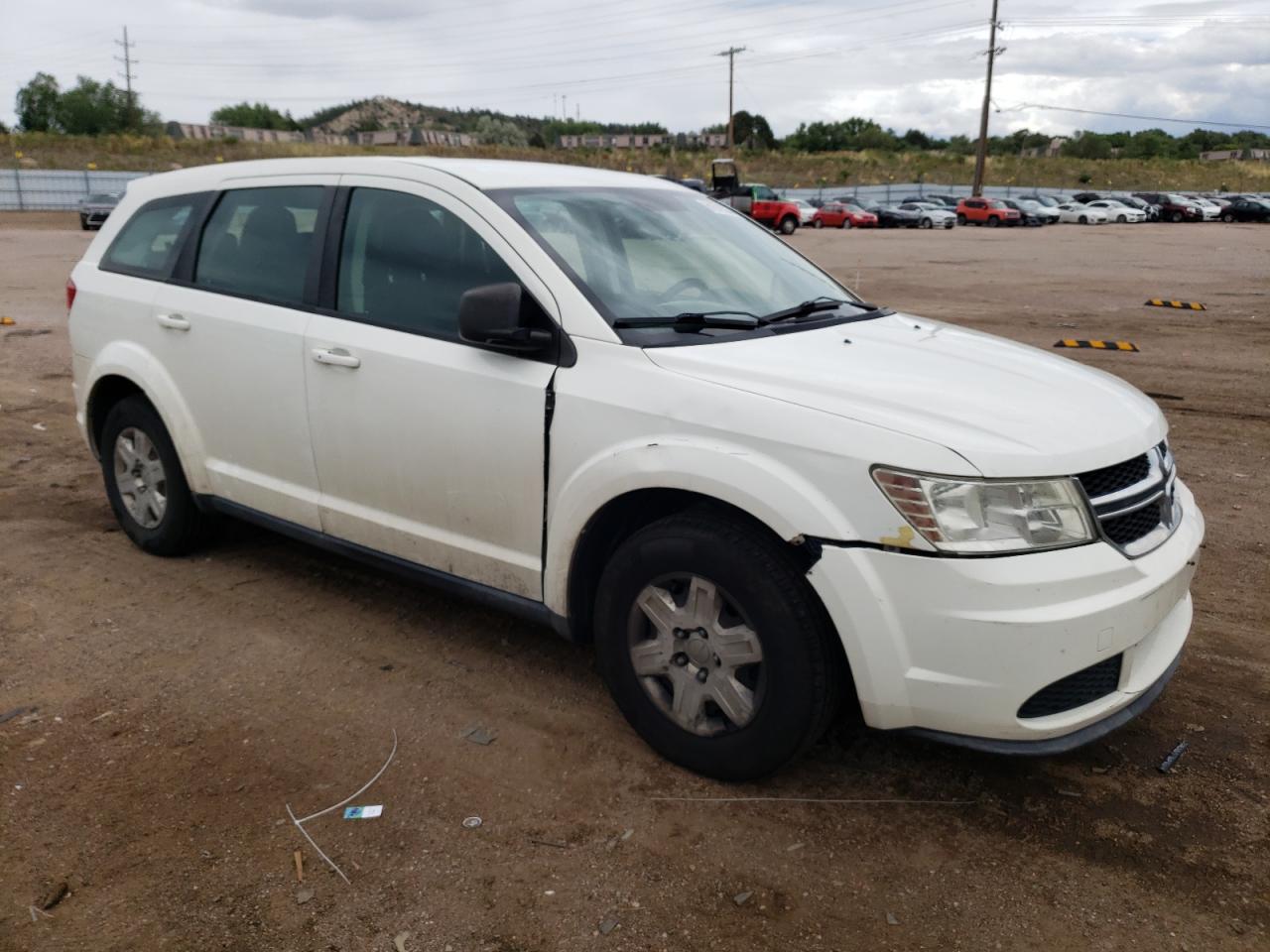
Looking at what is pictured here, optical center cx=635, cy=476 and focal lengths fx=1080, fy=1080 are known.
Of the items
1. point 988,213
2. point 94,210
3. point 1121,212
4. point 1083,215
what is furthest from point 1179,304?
point 1121,212

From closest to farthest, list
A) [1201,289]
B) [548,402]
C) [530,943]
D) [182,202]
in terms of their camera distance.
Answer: [530,943] → [548,402] → [182,202] → [1201,289]

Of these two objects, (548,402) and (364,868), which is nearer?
(364,868)

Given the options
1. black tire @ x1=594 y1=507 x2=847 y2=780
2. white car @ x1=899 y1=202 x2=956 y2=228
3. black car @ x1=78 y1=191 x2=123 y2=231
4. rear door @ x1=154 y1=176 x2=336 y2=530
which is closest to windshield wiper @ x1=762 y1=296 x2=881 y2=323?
black tire @ x1=594 y1=507 x2=847 y2=780

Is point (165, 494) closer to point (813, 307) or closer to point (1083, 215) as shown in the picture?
point (813, 307)

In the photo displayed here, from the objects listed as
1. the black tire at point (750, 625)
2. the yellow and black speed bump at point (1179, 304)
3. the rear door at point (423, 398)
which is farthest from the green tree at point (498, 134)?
the black tire at point (750, 625)

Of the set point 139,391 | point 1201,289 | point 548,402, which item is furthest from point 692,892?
point 1201,289

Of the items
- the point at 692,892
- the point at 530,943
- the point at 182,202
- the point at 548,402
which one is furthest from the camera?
the point at 182,202

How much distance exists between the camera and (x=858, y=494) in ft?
9.08

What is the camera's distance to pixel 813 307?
395cm

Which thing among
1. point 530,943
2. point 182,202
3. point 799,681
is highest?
point 182,202

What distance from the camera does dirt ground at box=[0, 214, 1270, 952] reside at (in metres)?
2.65

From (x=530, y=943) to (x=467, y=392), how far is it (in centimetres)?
173

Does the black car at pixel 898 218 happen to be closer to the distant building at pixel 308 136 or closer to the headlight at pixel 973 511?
the headlight at pixel 973 511

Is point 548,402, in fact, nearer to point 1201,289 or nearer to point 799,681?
point 799,681
